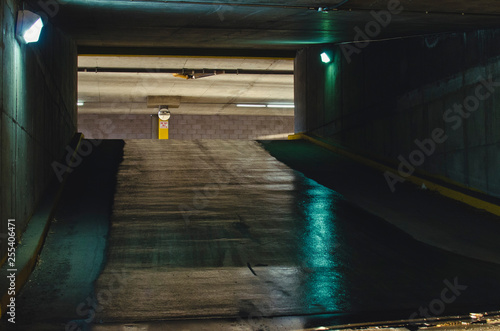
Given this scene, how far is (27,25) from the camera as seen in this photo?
7391mm

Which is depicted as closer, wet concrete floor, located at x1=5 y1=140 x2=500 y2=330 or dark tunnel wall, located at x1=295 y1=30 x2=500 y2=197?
wet concrete floor, located at x1=5 y1=140 x2=500 y2=330

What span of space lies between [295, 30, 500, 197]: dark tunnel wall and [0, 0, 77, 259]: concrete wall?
8.02 meters

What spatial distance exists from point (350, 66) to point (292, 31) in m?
3.78

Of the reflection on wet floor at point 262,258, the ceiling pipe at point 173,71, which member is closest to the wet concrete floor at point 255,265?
the reflection on wet floor at point 262,258

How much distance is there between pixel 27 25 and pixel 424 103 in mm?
8651

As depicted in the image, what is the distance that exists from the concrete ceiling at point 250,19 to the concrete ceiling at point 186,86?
5.24m

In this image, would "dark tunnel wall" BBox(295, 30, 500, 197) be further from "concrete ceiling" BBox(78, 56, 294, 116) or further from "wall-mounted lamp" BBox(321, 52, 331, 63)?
"concrete ceiling" BBox(78, 56, 294, 116)

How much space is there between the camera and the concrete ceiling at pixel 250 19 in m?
9.70

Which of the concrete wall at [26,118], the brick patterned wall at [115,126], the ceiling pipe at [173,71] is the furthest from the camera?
the brick patterned wall at [115,126]

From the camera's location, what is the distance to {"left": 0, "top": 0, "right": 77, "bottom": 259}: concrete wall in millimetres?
6395

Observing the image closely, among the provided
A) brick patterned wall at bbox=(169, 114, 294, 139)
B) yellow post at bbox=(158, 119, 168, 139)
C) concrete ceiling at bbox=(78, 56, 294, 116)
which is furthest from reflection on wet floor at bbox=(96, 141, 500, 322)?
brick patterned wall at bbox=(169, 114, 294, 139)

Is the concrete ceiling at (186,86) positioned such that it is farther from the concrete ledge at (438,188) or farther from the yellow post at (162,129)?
the concrete ledge at (438,188)

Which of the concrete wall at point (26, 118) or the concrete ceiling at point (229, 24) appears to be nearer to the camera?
the concrete wall at point (26, 118)

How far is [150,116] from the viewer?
34219 millimetres
